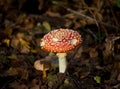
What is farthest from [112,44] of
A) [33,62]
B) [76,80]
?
[33,62]

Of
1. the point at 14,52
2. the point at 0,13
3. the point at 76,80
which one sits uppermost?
the point at 0,13

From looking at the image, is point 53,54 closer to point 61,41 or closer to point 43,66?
point 43,66

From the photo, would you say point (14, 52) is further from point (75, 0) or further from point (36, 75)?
point (75, 0)

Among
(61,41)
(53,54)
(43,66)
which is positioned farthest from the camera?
(53,54)

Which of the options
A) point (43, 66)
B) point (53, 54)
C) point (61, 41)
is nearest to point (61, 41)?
point (61, 41)

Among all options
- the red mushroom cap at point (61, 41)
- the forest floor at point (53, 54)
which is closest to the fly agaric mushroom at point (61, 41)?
the red mushroom cap at point (61, 41)
